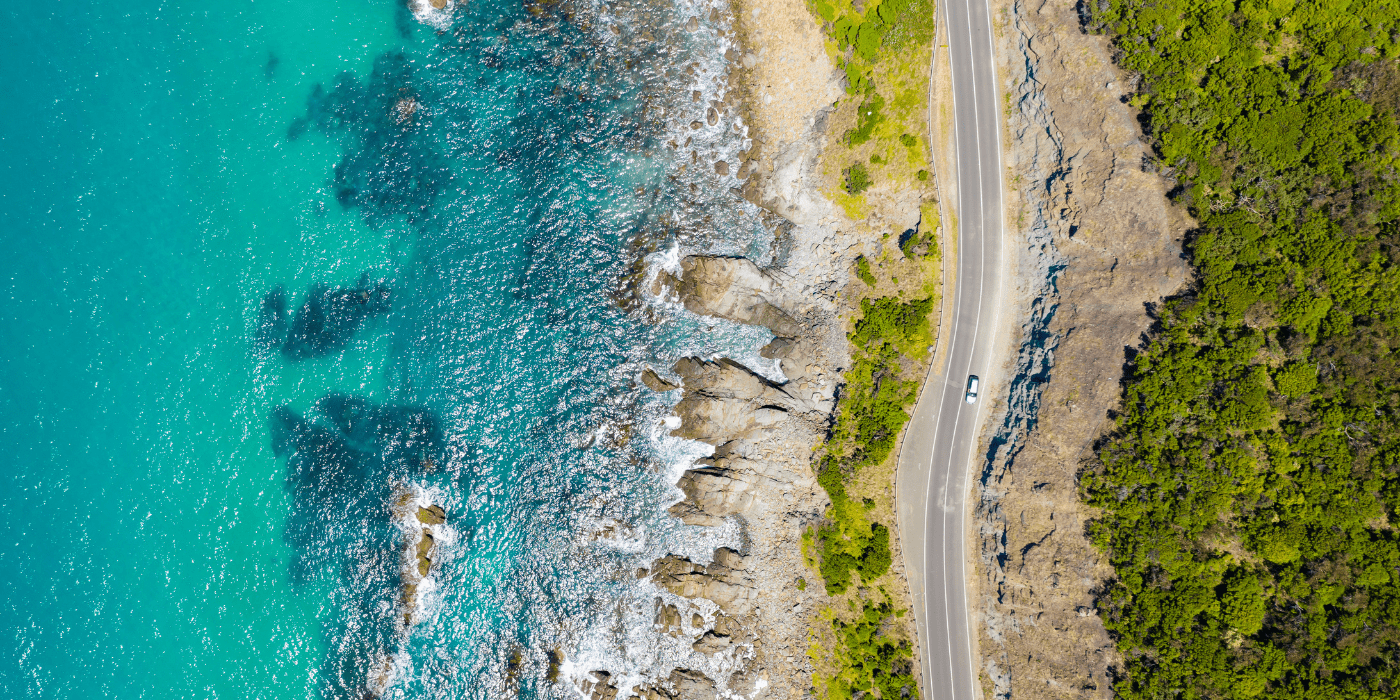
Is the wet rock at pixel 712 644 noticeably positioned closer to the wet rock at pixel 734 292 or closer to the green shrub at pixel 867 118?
the wet rock at pixel 734 292

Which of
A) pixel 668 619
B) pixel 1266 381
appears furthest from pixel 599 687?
pixel 1266 381

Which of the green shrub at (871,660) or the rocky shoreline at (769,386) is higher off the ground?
the rocky shoreline at (769,386)

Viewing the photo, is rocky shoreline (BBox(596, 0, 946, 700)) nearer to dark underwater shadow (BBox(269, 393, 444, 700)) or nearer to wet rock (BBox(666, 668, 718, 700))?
wet rock (BBox(666, 668, 718, 700))

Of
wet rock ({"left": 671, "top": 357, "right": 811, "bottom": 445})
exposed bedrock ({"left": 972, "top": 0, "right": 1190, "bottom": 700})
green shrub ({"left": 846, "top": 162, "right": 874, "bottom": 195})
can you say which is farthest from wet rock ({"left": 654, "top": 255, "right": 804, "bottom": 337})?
exposed bedrock ({"left": 972, "top": 0, "right": 1190, "bottom": 700})

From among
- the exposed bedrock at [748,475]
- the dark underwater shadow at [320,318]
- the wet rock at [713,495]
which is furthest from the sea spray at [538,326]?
the dark underwater shadow at [320,318]

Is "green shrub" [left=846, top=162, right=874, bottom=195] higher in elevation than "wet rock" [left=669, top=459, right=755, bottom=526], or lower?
higher

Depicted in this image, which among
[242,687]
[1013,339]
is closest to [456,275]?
[242,687]
